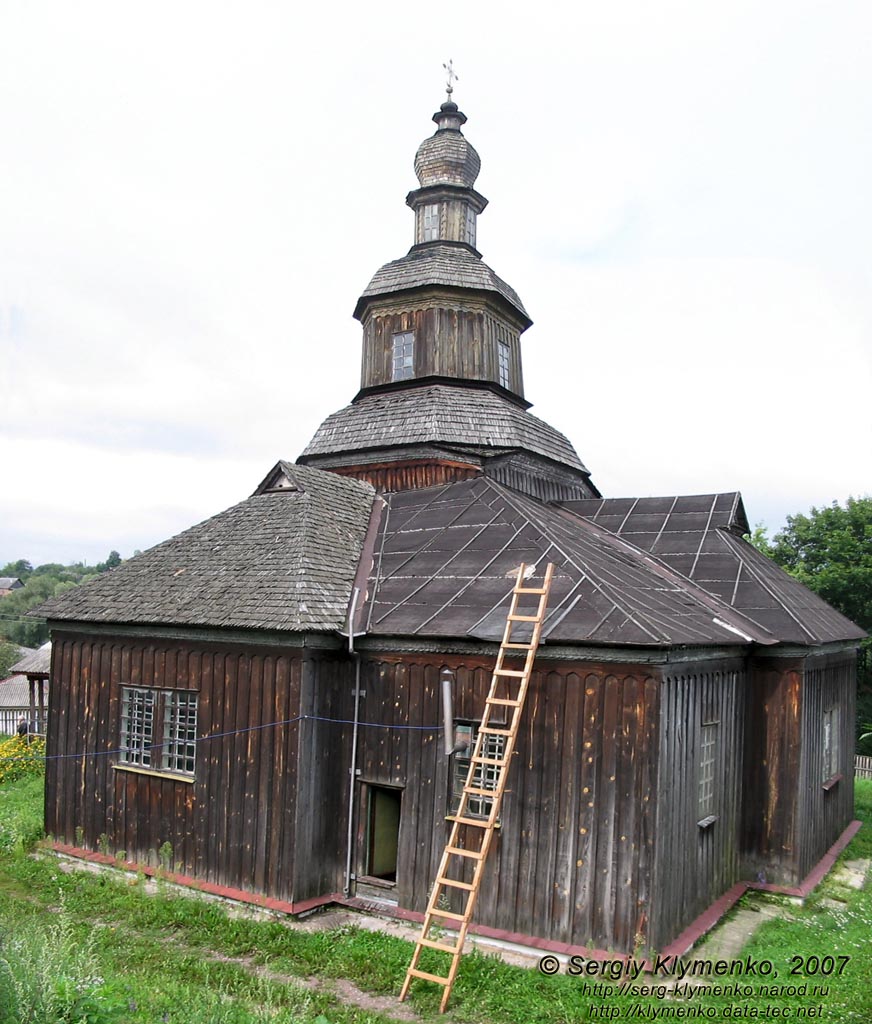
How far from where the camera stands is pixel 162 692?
39.9 feet

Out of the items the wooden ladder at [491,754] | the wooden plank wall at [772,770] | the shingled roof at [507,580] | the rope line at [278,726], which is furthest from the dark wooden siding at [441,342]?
the rope line at [278,726]

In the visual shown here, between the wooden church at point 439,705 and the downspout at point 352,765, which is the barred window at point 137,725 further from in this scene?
the downspout at point 352,765

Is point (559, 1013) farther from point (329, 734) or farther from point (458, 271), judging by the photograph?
point (458, 271)

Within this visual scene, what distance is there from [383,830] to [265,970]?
10.3 feet

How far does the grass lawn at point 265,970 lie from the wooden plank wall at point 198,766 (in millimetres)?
677

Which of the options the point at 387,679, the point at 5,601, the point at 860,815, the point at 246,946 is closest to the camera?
the point at 246,946

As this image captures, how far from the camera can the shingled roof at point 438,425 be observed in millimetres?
15977

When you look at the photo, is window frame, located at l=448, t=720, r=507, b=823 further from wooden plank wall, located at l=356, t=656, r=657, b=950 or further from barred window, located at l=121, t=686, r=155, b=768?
barred window, located at l=121, t=686, r=155, b=768

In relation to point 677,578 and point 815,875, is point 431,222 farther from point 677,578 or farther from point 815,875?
point 815,875

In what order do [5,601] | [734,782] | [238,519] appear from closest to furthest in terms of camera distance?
[734,782]
[238,519]
[5,601]

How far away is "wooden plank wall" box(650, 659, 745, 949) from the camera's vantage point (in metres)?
9.23

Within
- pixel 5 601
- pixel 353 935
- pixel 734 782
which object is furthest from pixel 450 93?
pixel 5 601

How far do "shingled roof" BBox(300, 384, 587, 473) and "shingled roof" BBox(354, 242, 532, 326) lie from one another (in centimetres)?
220

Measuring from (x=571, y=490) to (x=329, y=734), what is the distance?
29.4ft
